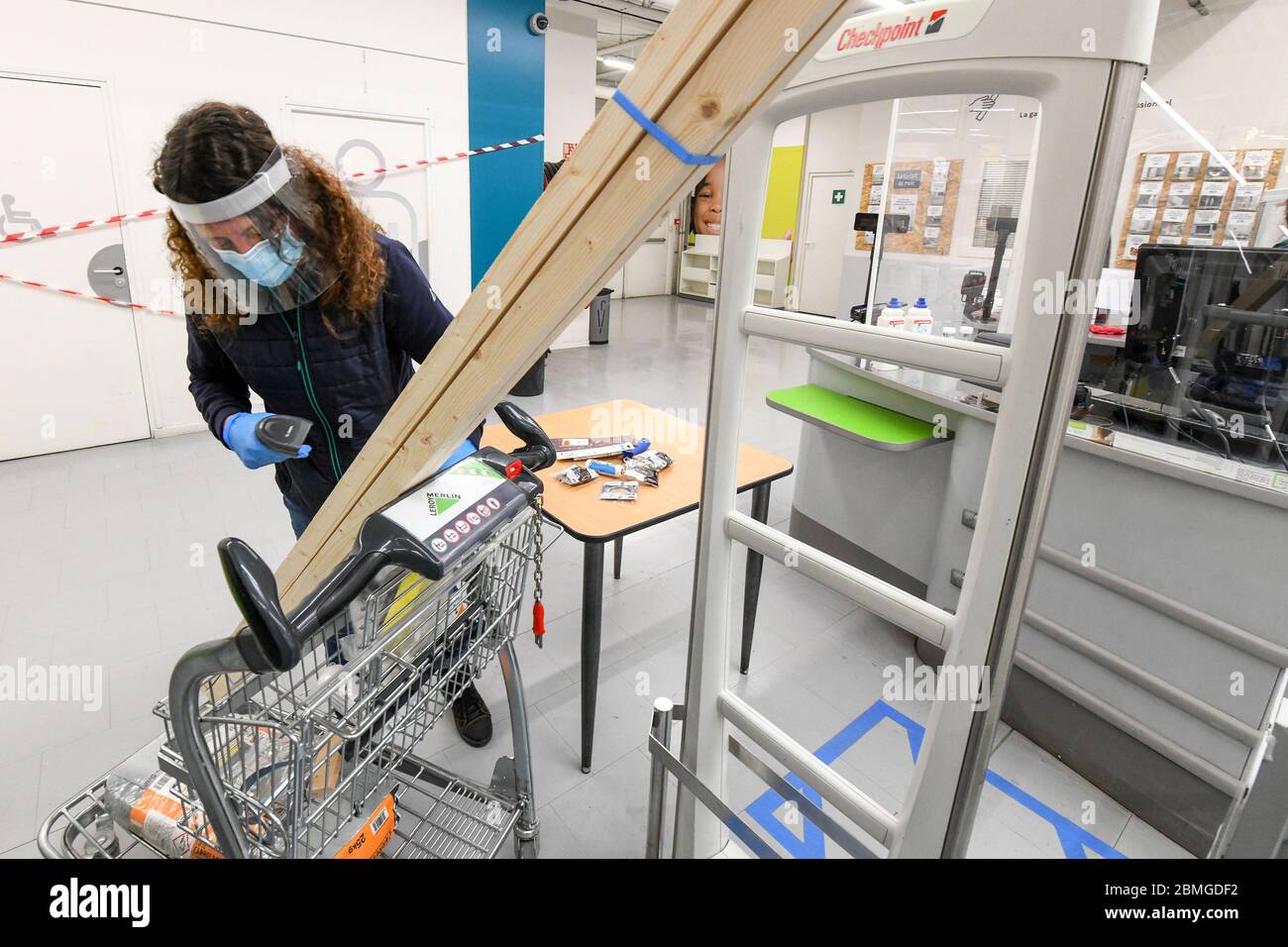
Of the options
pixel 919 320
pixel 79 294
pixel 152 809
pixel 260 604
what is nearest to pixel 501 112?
pixel 79 294

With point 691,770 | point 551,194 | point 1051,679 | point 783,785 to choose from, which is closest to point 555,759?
point 691,770

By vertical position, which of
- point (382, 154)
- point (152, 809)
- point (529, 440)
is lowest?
point (152, 809)

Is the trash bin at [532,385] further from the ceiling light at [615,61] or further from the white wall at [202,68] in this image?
the ceiling light at [615,61]

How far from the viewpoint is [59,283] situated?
13.5ft

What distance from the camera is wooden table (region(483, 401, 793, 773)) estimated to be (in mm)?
1874

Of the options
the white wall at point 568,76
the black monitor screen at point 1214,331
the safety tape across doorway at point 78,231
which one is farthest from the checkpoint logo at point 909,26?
the white wall at point 568,76

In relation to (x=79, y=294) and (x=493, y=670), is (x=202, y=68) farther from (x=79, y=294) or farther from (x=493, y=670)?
(x=493, y=670)

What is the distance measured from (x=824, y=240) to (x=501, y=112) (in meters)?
5.84

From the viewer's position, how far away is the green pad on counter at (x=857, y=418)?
7.77 feet

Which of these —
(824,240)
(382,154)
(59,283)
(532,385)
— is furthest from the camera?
(824,240)

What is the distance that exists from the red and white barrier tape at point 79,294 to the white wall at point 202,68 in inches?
2.0

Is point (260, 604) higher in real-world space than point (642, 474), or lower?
higher

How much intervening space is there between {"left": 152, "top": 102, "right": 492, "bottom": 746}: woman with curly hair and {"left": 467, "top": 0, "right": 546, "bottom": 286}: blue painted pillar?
169 inches
